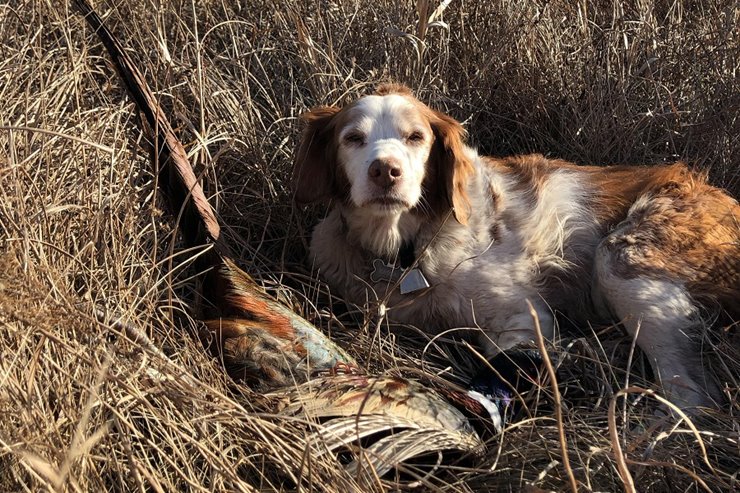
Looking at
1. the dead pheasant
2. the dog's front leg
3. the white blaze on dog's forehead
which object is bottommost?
the dog's front leg

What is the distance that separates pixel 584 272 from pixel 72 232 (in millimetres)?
2115

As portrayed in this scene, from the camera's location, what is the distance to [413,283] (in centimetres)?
368

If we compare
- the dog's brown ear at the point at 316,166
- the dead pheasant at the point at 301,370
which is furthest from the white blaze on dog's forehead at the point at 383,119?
the dead pheasant at the point at 301,370

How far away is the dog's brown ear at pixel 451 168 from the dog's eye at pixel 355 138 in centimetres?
32

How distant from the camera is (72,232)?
3.10 m

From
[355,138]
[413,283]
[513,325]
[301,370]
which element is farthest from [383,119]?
[301,370]

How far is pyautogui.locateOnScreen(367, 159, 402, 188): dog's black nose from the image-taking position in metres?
3.35

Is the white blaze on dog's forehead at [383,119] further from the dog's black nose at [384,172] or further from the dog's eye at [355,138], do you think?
the dog's black nose at [384,172]

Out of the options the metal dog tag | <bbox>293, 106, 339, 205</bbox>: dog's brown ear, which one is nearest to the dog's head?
<bbox>293, 106, 339, 205</bbox>: dog's brown ear

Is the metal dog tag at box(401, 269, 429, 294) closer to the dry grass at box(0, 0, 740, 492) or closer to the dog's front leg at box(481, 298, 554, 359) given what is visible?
the dry grass at box(0, 0, 740, 492)

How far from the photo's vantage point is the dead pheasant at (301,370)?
2.54 metres

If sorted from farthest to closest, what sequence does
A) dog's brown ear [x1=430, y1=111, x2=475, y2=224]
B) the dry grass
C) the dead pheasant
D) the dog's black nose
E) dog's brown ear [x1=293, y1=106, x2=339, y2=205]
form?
dog's brown ear [x1=293, y1=106, x2=339, y2=205]
dog's brown ear [x1=430, y1=111, x2=475, y2=224]
the dog's black nose
the dead pheasant
the dry grass

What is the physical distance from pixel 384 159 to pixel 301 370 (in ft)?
2.93

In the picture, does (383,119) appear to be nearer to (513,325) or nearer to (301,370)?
(513,325)
